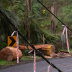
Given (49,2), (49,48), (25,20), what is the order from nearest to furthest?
(49,48) < (25,20) < (49,2)

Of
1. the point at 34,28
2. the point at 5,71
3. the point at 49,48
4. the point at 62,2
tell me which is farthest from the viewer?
the point at 62,2

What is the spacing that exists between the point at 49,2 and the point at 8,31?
14.1 m

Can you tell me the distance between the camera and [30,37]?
19.2 m

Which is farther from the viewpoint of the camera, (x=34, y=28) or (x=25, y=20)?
(x=34, y=28)

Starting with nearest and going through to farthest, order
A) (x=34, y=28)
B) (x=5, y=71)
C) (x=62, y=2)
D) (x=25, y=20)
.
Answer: (x=5, y=71)
(x=25, y=20)
(x=34, y=28)
(x=62, y=2)

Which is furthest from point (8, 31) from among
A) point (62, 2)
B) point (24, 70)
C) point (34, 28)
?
point (62, 2)

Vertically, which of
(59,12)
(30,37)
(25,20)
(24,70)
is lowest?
(24,70)

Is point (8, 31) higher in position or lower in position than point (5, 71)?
higher

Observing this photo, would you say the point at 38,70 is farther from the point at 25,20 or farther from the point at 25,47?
the point at 25,20

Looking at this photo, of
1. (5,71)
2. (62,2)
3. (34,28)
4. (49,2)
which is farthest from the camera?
(62,2)

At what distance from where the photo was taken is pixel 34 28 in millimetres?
19219

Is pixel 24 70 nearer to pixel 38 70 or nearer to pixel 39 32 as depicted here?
pixel 38 70

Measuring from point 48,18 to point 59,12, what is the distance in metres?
3.85

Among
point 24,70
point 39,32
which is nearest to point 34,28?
point 39,32
